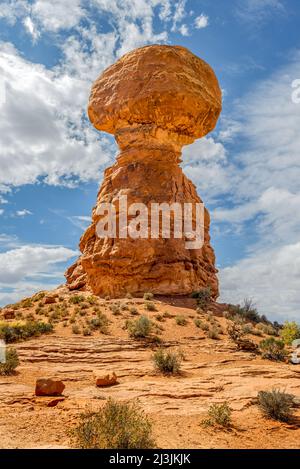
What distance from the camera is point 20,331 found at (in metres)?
15.0

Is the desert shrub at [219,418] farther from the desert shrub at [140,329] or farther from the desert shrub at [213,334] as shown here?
the desert shrub at [213,334]

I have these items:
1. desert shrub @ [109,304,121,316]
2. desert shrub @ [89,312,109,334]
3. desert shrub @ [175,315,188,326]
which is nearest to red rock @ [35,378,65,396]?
desert shrub @ [89,312,109,334]

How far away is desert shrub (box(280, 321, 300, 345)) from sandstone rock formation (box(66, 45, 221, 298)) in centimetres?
635

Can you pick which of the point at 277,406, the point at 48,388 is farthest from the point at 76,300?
the point at 277,406

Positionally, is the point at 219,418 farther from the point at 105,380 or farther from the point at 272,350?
the point at 272,350

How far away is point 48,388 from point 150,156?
19.3 metres

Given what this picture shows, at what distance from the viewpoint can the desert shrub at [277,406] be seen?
7801 mm

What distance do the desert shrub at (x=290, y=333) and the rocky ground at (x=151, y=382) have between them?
1.26m

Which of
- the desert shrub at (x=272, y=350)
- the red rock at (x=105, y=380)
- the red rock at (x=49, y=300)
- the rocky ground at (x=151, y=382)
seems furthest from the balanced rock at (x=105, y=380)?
the red rock at (x=49, y=300)

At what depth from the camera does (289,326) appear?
1883 cm

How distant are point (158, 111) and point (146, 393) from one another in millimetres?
20330

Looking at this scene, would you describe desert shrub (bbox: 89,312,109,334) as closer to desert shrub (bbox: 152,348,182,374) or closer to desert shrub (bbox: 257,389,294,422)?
desert shrub (bbox: 152,348,182,374)

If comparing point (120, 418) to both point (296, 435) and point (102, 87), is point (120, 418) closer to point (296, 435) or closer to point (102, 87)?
point (296, 435)
